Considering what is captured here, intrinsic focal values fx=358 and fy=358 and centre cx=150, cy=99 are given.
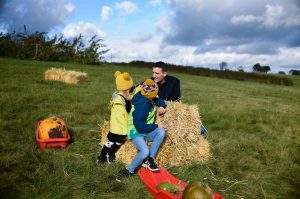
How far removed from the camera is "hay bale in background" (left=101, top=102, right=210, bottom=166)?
20.9ft

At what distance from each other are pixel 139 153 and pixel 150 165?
0.87 ft

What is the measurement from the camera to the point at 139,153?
5812 millimetres

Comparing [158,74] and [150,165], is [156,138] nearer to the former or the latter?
[150,165]

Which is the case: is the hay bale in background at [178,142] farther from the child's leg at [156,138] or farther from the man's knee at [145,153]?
the man's knee at [145,153]

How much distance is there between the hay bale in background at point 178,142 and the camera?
6363 mm

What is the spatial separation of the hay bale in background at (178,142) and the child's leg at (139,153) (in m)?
0.45

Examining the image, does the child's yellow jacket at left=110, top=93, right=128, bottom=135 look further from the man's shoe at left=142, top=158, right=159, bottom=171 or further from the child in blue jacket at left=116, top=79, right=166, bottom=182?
the man's shoe at left=142, top=158, right=159, bottom=171

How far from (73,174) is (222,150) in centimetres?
323

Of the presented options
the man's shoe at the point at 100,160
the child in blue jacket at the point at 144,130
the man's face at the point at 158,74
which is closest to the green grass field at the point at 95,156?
the man's shoe at the point at 100,160

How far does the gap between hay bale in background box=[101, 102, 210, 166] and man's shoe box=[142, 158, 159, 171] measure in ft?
1.36

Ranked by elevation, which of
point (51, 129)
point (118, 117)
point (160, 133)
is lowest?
point (51, 129)

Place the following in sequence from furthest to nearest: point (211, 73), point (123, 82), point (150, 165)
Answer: point (211, 73) → point (123, 82) → point (150, 165)

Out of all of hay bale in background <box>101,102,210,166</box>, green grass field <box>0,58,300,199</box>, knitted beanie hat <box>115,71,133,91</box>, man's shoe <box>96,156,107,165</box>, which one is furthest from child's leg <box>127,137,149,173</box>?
knitted beanie hat <box>115,71,133,91</box>

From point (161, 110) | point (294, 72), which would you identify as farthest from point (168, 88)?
point (294, 72)
